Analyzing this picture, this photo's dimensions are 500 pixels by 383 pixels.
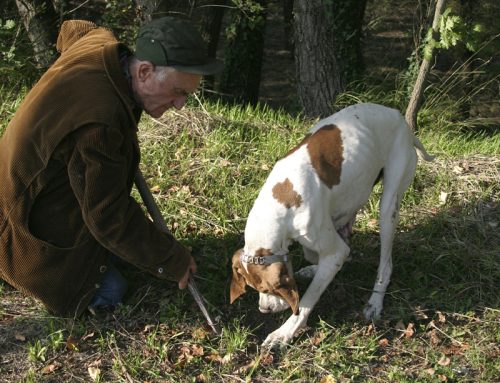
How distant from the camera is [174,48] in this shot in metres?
3.17

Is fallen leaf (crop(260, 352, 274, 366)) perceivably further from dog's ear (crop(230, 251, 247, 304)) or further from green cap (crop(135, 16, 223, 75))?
green cap (crop(135, 16, 223, 75))

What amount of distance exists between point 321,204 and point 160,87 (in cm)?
115

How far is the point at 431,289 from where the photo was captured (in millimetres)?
4250

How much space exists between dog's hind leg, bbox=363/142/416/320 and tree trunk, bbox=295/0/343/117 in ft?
11.5

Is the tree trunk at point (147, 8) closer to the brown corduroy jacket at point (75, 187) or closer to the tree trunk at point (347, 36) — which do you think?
the tree trunk at point (347, 36)

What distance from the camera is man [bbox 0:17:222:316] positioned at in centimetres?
319

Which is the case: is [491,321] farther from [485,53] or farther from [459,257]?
[485,53]

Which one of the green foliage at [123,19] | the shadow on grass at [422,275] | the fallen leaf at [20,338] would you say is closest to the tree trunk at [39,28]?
the green foliage at [123,19]

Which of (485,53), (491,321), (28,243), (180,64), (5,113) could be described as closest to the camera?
(180,64)

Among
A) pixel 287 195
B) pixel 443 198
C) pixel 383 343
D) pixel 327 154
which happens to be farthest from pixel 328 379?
pixel 443 198

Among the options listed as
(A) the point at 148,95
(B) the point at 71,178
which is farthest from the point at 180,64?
(B) the point at 71,178

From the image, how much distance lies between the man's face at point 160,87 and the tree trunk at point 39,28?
4510 mm

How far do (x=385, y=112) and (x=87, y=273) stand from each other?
2.19m

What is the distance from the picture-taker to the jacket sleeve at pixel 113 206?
3.16 meters
